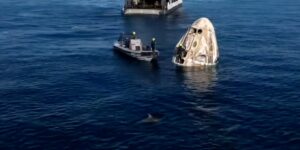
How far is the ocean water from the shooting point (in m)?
69.2

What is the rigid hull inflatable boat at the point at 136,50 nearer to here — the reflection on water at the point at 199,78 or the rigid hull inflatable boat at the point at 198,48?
the rigid hull inflatable boat at the point at 198,48

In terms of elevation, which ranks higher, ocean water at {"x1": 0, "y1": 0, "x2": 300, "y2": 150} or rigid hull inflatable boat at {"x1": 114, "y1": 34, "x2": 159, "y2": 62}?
rigid hull inflatable boat at {"x1": 114, "y1": 34, "x2": 159, "y2": 62}

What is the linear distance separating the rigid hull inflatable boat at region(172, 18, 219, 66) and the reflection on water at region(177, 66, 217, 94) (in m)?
2.11

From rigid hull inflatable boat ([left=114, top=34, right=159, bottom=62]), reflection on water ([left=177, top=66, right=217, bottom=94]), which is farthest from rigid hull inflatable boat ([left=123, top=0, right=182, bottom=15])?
reflection on water ([left=177, top=66, right=217, bottom=94])

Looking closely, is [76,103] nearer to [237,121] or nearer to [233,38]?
[237,121]

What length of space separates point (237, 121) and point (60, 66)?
44.2 meters

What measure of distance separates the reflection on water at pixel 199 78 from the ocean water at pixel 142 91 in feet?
0.58

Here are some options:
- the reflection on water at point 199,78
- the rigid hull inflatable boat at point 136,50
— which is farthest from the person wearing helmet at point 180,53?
the rigid hull inflatable boat at point 136,50

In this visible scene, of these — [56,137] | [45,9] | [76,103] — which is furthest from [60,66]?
[45,9]

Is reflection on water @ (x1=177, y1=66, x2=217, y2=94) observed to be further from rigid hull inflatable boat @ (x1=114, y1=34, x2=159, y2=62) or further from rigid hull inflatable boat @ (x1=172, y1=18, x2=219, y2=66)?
rigid hull inflatable boat @ (x1=114, y1=34, x2=159, y2=62)

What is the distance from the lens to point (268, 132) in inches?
2803

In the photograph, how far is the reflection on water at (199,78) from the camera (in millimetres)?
91250

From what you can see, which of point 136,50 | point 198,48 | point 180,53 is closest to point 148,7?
point 136,50

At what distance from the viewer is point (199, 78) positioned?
320 feet
